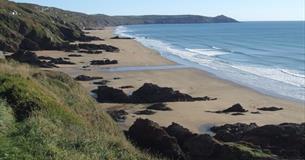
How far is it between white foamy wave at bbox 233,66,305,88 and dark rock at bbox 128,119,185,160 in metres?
31.2

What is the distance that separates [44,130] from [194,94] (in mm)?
29867

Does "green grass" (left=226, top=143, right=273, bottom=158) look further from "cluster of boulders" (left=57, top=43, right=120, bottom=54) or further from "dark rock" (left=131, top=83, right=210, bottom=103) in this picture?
"cluster of boulders" (left=57, top=43, right=120, bottom=54)

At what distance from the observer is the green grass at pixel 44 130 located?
9.98 m

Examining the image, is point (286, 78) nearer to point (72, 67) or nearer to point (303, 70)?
point (303, 70)

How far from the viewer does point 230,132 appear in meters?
25.5

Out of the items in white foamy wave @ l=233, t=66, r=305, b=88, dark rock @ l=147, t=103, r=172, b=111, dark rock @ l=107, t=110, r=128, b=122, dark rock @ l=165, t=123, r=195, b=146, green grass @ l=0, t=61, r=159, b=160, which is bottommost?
white foamy wave @ l=233, t=66, r=305, b=88

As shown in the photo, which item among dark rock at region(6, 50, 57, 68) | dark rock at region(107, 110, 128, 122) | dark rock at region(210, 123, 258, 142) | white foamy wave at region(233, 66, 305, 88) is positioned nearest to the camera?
dark rock at region(210, 123, 258, 142)

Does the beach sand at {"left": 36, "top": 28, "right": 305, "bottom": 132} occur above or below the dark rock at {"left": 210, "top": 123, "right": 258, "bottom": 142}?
below

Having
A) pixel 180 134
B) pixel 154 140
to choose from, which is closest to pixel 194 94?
pixel 180 134

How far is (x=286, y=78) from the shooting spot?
52625 millimetres

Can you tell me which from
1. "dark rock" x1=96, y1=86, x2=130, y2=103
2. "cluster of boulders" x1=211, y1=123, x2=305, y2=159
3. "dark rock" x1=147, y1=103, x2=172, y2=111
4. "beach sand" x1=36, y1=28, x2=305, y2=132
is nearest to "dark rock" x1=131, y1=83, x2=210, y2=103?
"dark rock" x1=96, y1=86, x2=130, y2=103

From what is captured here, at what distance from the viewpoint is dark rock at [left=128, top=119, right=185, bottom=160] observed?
60.9 ft

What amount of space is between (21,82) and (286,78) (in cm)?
4035

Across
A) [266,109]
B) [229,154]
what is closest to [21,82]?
[229,154]
